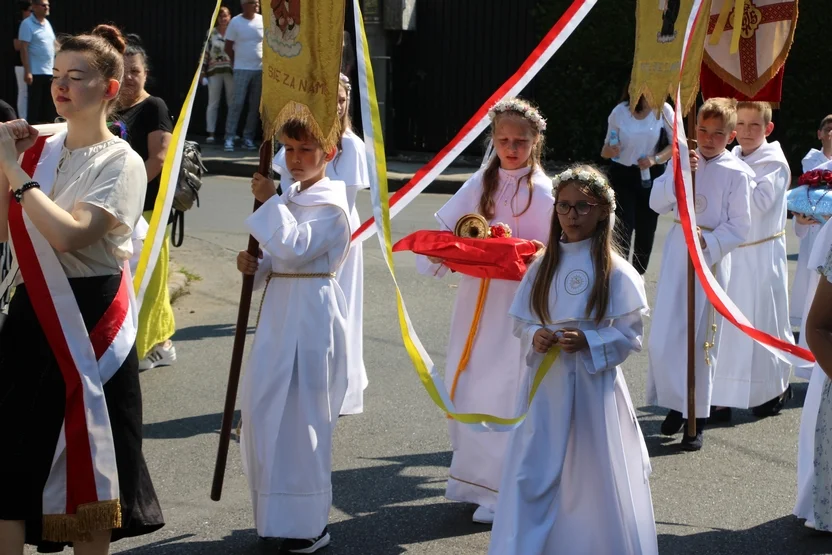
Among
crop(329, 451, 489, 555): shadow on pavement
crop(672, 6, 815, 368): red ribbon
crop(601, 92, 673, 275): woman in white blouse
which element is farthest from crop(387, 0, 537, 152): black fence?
crop(329, 451, 489, 555): shadow on pavement

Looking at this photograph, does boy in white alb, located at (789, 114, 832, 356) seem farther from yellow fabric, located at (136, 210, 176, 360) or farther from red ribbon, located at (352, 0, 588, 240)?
yellow fabric, located at (136, 210, 176, 360)

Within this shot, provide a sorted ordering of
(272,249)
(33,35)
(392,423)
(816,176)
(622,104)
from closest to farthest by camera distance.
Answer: (272,249) → (392,423) → (816,176) → (622,104) → (33,35)

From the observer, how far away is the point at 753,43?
6.58 meters

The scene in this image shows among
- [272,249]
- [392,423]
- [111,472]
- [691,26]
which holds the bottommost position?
[392,423]

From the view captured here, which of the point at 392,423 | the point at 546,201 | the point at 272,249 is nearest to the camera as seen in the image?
the point at 272,249

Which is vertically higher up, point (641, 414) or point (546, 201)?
point (546, 201)

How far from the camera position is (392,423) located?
670 centimetres

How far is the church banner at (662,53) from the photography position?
5.80m

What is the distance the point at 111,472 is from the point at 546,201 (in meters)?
2.30

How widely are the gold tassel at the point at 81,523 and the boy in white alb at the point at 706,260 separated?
10.8 feet

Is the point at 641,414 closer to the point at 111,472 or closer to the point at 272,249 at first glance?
the point at 272,249

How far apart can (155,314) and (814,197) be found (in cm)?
404

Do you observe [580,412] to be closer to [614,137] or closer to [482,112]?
[482,112]

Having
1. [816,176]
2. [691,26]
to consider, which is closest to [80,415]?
[691,26]
